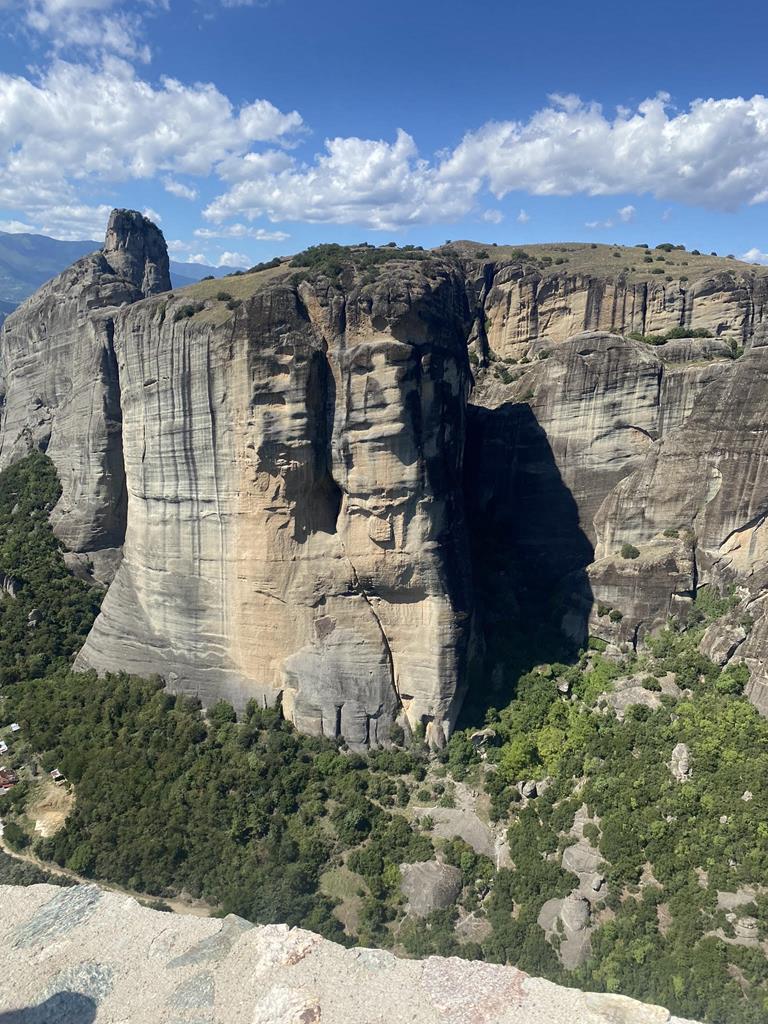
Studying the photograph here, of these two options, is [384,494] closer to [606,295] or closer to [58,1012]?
[58,1012]

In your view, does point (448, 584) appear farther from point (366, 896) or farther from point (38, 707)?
point (38, 707)

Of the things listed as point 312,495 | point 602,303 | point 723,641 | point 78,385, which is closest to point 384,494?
point 312,495

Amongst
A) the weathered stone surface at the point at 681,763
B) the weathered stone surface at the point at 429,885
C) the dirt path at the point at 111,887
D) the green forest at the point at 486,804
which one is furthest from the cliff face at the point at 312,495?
the weathered stone surface at the point at 681,763

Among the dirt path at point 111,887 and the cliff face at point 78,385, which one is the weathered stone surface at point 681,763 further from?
the cliff face at point 78,385

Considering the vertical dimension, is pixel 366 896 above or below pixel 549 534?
below

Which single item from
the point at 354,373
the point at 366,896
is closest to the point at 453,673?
the point at 366,896

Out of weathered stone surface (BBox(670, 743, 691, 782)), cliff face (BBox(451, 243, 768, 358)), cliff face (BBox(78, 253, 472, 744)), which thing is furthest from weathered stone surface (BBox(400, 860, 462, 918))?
cliff face (BBox(451, 243, 768, 358))
